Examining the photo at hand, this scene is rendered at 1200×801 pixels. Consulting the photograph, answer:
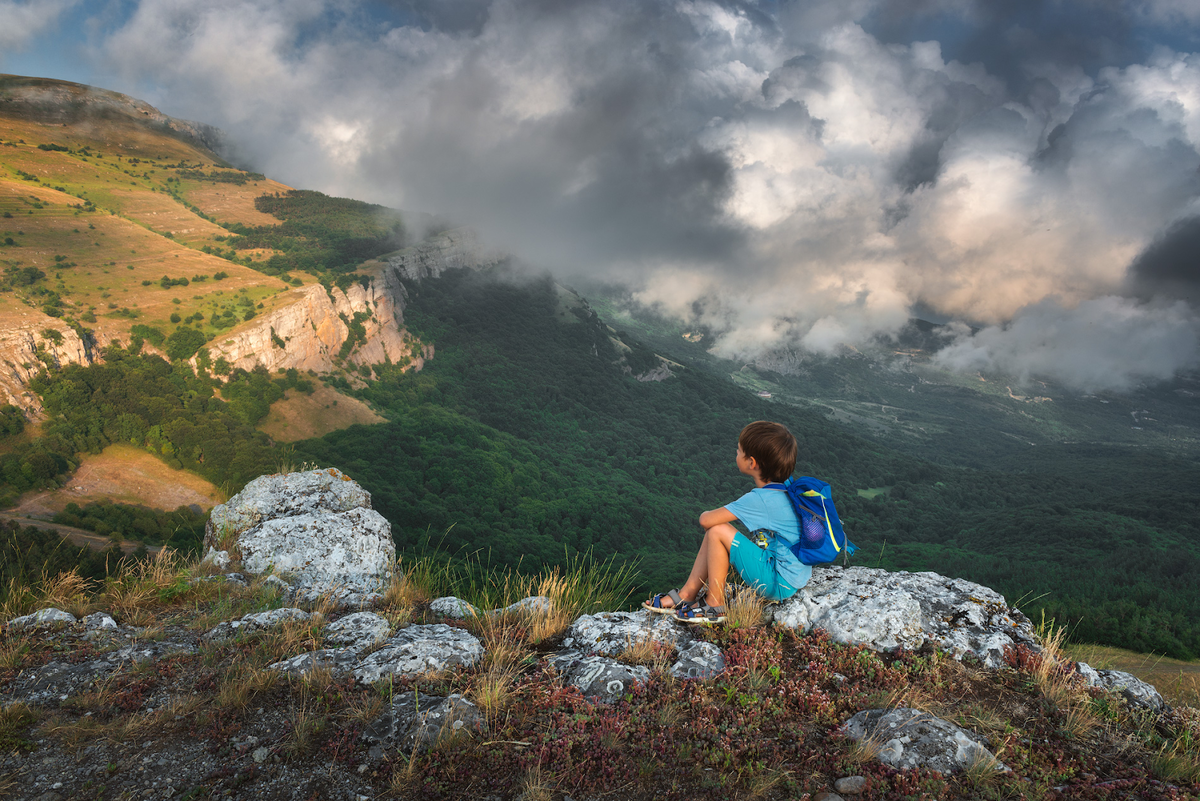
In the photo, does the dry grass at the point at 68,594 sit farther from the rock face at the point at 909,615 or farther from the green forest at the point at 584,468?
the rock face at the point at 909,615

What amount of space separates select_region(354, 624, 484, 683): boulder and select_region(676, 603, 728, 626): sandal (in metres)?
2.11

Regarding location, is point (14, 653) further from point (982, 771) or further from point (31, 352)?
point (31, 352)

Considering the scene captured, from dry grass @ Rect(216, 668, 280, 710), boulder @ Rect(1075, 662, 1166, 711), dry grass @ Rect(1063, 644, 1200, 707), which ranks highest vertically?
boulder @ Rect(1075, 662, 1166, 711)

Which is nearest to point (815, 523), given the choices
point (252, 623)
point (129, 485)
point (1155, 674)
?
point (252, 623)

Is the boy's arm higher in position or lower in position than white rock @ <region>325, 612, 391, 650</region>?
higher

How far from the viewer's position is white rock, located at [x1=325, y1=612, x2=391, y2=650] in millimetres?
4652

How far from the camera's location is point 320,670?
12.7ft

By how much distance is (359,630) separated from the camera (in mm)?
4875

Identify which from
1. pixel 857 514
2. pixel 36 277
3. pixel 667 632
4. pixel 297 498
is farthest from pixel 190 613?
pixel 857 514

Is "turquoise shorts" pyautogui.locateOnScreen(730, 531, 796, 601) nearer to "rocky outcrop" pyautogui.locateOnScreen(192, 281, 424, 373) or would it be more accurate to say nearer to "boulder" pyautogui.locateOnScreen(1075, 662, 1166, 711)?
"boulder" pyautogui.locateOnScreen(1075, 662, 1166, 711)

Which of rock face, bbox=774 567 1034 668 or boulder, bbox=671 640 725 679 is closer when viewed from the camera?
boulder, bbox=671 640 725 679

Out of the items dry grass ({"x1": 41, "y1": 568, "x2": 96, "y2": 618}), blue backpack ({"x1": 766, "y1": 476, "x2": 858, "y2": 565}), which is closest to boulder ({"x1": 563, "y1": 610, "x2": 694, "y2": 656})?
blue backpack ({"x1": 766, "y1": 476, "x2": 858, "y2": 565})

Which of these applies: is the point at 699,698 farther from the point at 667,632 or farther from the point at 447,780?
the point at 447,780

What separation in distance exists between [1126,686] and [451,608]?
6.75 meters
